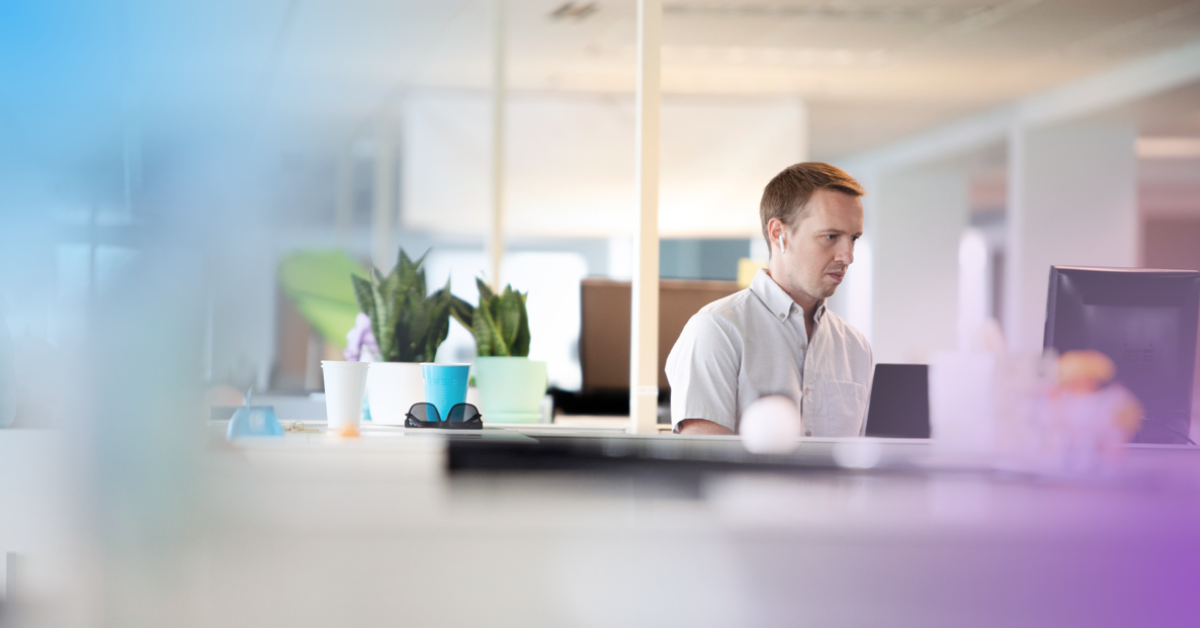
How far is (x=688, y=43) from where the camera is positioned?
584cm

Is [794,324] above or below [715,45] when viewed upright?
below

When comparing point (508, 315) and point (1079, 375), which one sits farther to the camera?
Answer: point (508, 315)

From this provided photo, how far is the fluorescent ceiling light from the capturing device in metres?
8.36

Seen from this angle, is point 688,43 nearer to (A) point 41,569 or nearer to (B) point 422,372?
(B) point 422,372

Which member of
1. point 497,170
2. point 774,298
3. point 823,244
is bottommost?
point 774,298

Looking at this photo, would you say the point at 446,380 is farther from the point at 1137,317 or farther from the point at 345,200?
the point at 345,200

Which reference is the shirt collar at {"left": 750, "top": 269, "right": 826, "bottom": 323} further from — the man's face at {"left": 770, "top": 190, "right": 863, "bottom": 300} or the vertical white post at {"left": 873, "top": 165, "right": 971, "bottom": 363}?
the vertical white post at {"left": 873, "top": 165, "right": 971, "bottom": 363}

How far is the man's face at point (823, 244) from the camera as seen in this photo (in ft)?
6.79

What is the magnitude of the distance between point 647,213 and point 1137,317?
0.88 meters

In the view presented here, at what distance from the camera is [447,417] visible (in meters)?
1.26

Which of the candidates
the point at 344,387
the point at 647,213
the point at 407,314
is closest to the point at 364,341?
the point at 407,314

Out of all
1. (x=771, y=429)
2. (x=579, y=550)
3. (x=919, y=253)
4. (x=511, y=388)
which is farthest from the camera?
(x=919, y=253)

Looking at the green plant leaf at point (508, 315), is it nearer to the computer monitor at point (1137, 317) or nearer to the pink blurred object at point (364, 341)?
the pink blurred object at point (364, 341)

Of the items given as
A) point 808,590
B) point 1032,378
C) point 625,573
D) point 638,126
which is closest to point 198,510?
point 625,573
